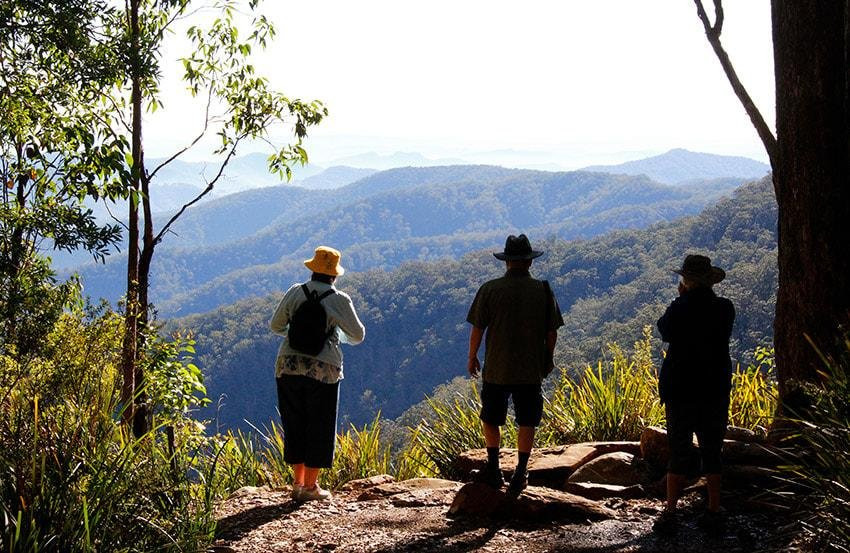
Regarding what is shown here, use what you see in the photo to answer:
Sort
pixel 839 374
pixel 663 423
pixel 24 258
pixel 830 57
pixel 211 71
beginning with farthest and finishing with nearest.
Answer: pixel 211 71
pixel 663 423
pixel 830 57
pixel 24 258
pixel 839 374

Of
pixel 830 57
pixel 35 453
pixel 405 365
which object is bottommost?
pixel 405 365

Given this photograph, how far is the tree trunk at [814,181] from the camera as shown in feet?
15.9

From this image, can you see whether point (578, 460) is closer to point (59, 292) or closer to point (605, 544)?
point (605, 544)

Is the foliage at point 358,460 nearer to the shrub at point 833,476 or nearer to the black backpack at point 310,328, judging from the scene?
the black backpack at point 310,328

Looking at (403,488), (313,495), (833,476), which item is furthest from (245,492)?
(833,476)

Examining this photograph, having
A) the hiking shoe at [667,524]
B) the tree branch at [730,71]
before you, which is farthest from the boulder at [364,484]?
the tree branch at [730,71]

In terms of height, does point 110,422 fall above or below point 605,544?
above

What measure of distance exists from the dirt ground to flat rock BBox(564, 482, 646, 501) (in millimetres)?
88

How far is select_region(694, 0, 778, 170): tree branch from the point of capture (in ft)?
18.3

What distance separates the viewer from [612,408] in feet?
21.3

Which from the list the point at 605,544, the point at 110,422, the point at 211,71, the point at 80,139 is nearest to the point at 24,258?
the point at 80,139

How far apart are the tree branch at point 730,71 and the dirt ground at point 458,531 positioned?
241cm

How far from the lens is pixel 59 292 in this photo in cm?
423

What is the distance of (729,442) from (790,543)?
4.49ft
